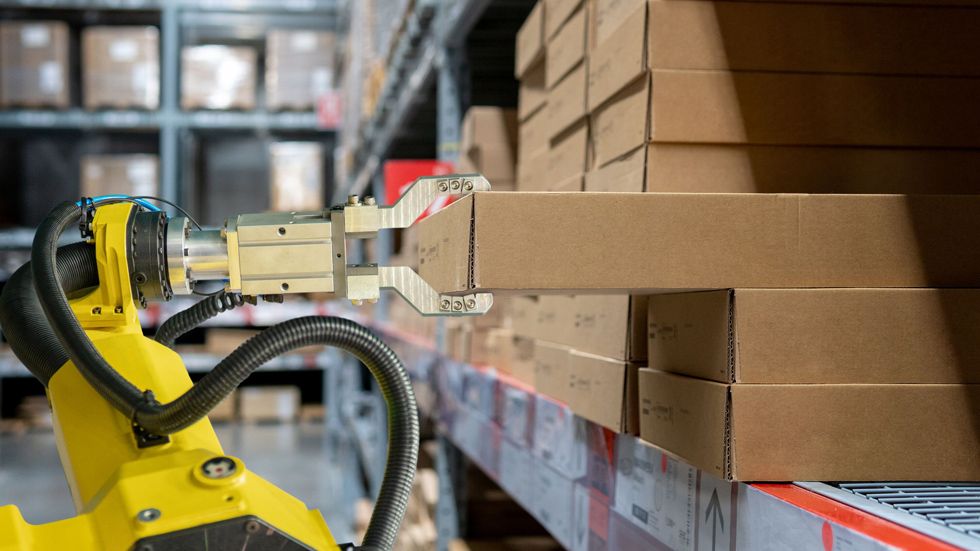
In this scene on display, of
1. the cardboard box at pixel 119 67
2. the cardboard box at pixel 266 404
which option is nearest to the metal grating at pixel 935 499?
the cardboard box at pixel 266 404

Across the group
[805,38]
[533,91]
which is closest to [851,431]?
[805,38]

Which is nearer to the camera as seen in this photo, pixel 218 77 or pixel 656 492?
pixel 656 492

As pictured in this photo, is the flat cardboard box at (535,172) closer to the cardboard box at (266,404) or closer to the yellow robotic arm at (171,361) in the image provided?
the yellow robotic arm at (171,361)

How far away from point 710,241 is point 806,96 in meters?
0.35

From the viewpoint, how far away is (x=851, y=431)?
29.8 inches

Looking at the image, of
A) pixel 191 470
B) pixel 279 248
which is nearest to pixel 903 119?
pixel 279 248

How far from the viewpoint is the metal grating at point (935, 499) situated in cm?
62

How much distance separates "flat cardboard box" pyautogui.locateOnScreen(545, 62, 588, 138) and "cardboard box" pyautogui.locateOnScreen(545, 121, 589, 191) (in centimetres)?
1

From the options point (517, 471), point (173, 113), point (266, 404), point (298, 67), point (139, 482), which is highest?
point (298, 67)

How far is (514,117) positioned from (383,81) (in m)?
1.58

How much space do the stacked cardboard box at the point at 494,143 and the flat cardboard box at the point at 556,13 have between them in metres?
0.63

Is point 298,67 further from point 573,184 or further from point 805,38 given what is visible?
point 805,38

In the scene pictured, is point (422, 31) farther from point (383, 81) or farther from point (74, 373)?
point (74, 373)

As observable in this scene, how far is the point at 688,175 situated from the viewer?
99 centimetres
